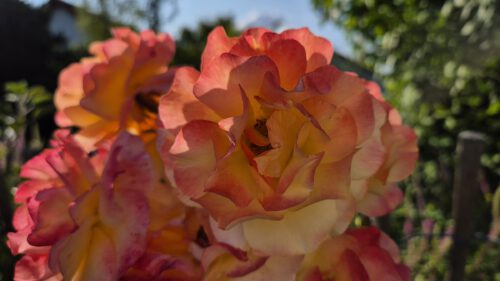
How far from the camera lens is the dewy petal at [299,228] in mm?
339

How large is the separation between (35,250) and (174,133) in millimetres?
156

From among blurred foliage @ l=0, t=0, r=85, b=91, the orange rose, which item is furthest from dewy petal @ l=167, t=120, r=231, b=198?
blurred foliage @ l=0, t=0, r=85, b=91

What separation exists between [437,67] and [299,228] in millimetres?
2970

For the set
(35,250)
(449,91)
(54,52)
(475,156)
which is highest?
(35,250)

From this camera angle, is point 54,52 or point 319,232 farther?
point 54,52

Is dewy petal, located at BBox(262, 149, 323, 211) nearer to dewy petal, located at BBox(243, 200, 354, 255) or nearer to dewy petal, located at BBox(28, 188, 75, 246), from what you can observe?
dewy petal, located at BBox(243, 200, 354, 255)

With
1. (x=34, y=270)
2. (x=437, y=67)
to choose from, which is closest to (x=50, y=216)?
(x=34, y=270)

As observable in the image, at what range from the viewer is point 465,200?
1.22 m

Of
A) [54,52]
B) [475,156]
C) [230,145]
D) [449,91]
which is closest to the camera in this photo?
[230,145]

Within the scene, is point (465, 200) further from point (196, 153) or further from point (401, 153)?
point (196, 153)

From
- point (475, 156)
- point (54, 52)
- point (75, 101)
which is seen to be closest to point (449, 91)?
point (475, 156)

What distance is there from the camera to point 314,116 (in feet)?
1.13

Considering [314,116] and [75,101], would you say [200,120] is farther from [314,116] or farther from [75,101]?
[75,101]

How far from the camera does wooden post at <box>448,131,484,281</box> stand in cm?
114
